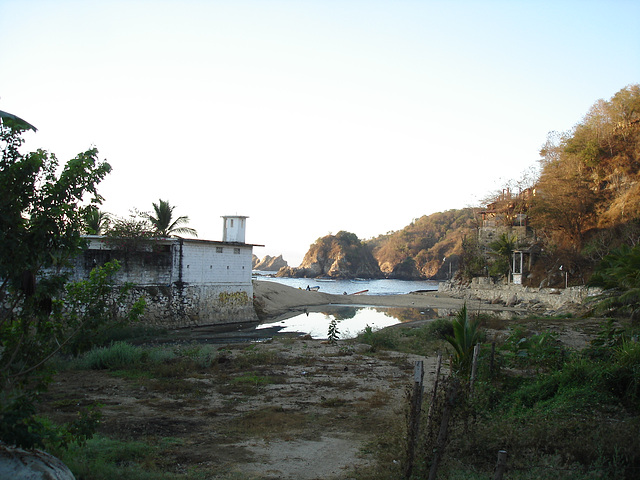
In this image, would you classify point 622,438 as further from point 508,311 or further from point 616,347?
point 508,311

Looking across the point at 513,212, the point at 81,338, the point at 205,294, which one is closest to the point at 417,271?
the point at 513,212

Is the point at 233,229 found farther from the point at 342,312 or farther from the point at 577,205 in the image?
the point at 577,205

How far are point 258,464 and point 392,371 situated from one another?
8.40m

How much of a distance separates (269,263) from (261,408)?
183090 mm

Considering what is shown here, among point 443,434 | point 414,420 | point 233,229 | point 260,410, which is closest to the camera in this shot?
point 443,434

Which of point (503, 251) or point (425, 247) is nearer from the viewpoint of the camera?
point (503, 251)

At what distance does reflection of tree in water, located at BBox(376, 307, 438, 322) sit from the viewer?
120 feet

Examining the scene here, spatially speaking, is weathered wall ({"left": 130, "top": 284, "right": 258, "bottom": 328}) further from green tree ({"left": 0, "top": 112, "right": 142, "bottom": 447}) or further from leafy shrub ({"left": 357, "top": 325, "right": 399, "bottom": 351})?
green tree ({"left": 0, "top": 112, "right": 142, "bottom": 447})

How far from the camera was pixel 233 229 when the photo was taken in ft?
108

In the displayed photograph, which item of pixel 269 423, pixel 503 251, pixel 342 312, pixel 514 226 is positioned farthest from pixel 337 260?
pixel 269 423

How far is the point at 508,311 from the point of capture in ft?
119

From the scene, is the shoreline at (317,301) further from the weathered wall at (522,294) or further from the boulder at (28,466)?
the boulder at (28,466)

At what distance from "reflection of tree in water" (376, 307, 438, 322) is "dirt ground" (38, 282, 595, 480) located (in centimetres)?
1904

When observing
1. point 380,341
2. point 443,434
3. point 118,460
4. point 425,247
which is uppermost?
point 425,247
